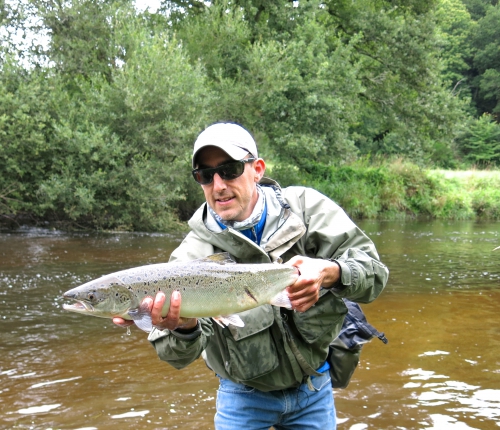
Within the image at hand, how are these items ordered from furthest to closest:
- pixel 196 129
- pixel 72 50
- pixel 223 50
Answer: pixel 223 50, pixel 72 50, pixel 196 129

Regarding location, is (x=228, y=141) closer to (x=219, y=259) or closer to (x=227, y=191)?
(x=227, y=191)

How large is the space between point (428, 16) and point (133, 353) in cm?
2528

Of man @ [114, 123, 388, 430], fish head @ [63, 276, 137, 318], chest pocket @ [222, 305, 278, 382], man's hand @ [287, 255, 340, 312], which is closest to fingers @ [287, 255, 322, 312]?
man's hand @ [287, 255, 340, 312]

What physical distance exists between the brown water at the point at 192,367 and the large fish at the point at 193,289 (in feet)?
9.21

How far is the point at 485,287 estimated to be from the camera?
1105 centimetres

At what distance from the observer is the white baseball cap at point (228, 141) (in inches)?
A: 111

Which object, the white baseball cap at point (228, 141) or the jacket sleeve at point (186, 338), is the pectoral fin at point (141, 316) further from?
the white baseball cap at point (228, 141)

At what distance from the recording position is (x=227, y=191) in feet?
9.36

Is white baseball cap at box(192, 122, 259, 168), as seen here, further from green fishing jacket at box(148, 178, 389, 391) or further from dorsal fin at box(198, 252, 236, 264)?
dorsal fin at box(198, 252, 236, 264)

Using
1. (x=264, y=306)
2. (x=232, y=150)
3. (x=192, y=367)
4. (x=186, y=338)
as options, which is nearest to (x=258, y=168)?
(x=232, y=150)

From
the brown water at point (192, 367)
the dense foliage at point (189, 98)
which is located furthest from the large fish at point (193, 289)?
the dense foliage at point (189, 98)

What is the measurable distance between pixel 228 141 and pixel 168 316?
0.90 meters

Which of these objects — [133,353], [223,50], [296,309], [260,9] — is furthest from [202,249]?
[260,9]

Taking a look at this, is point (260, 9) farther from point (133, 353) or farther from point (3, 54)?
point (133, 353)
